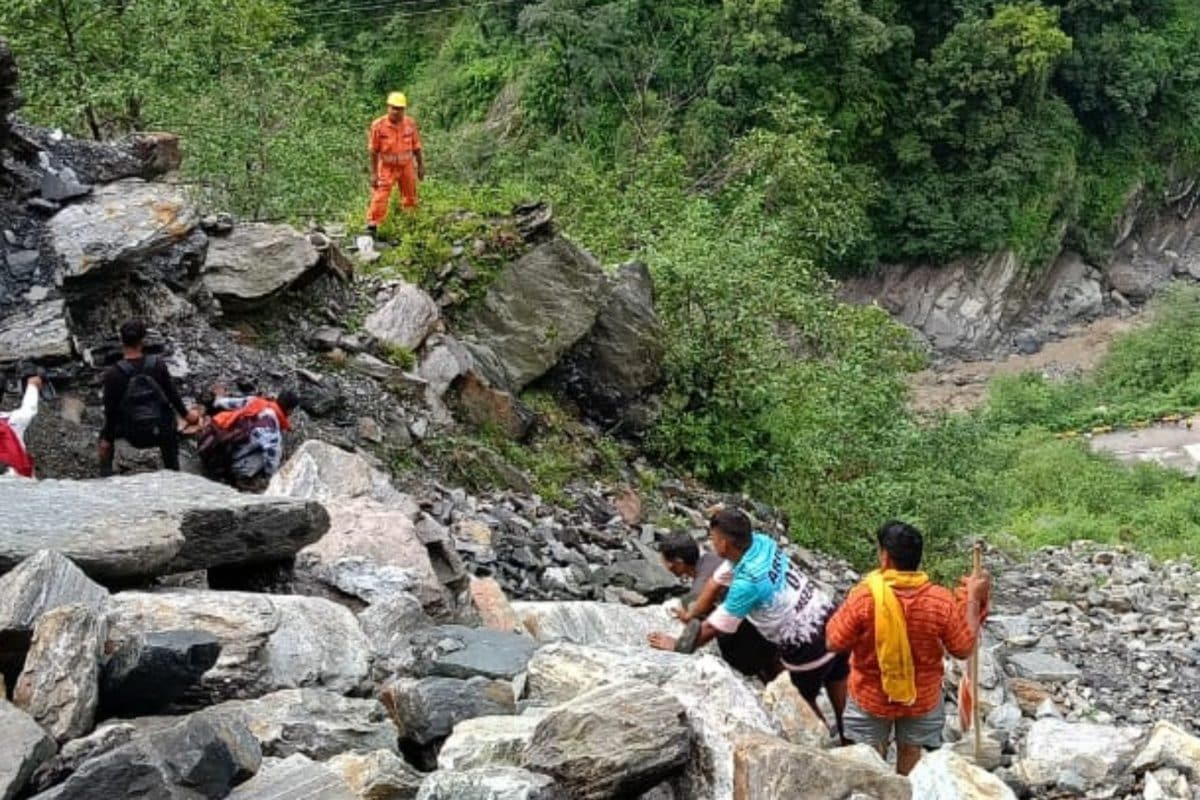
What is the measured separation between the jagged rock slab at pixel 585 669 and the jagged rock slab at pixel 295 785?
141 cm

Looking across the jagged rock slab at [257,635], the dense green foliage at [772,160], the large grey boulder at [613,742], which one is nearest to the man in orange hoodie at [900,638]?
the large grey boulder at [613,742]

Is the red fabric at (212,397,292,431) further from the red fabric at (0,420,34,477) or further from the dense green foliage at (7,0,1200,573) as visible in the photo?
the dense green foliage at (7,0,1200,573)

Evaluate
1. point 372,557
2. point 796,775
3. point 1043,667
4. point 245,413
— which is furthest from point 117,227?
point 1043,667

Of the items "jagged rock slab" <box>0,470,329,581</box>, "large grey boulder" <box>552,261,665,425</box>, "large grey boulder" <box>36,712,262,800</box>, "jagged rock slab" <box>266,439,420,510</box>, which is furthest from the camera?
"large grey boulder" <box>552,261,665,425</box>

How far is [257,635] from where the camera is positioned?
19.2ft

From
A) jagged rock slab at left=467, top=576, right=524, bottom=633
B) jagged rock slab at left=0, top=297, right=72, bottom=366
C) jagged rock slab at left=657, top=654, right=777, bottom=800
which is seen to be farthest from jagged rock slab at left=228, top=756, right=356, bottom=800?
jagged rock slab at left=0, top=297, right=72, bottom=366

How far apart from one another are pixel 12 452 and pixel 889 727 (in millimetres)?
5013

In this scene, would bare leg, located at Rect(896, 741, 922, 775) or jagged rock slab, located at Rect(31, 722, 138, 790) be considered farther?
bare leg, located at Rect(896, 741, 922, 775)

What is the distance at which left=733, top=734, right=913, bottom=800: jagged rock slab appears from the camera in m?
4.91

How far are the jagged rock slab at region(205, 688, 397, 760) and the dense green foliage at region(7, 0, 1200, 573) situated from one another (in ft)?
19.7

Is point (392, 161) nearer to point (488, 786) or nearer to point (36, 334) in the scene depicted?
point (36, 334)

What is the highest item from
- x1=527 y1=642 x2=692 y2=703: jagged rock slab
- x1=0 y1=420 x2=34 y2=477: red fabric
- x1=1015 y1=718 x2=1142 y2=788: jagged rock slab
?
x1=527 y1=642 x2=692 y2=703: jagged rock slab

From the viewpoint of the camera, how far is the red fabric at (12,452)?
791 centimetres

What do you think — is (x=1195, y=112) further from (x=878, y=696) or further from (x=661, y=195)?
(x=878, y=696)
